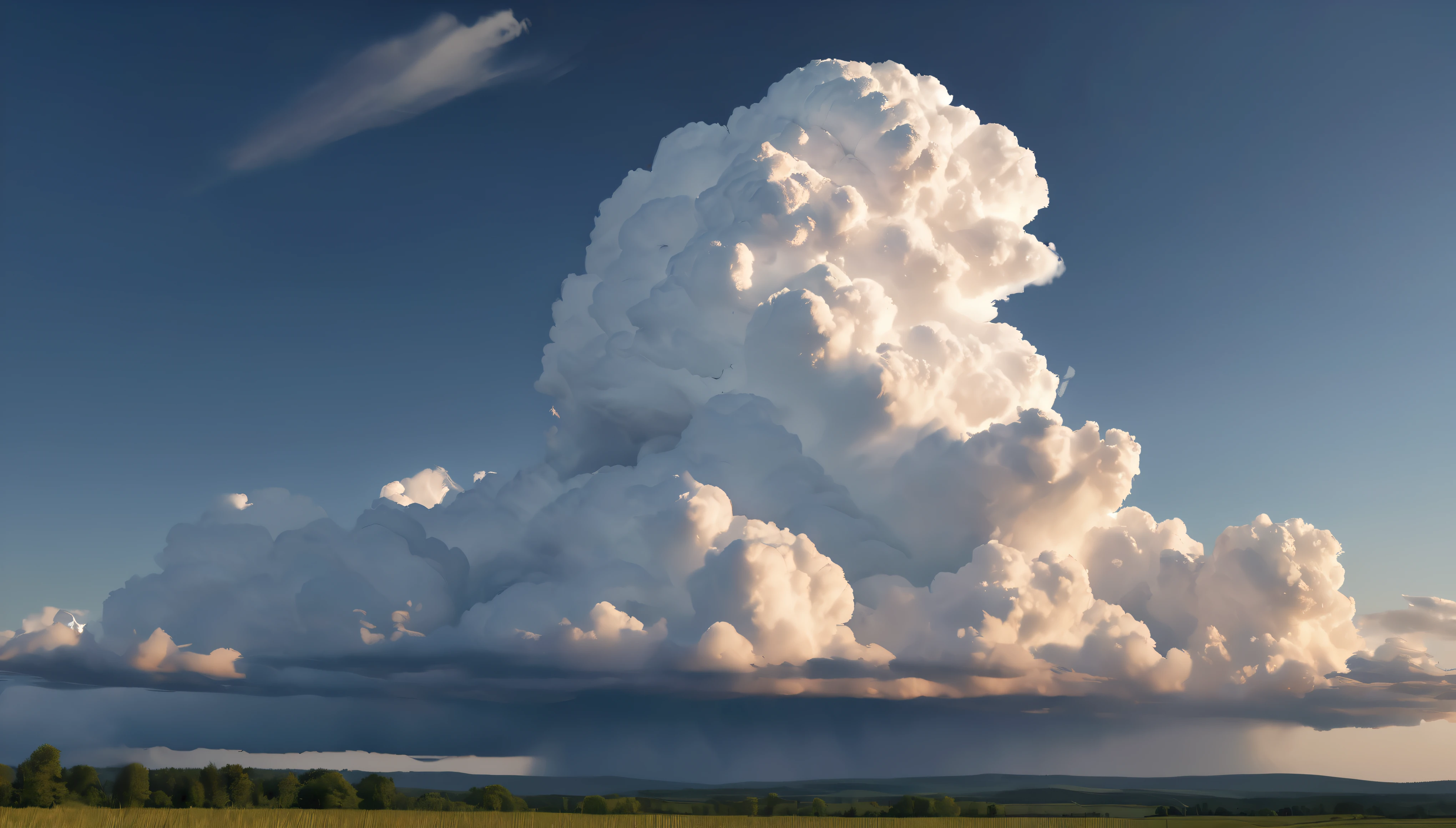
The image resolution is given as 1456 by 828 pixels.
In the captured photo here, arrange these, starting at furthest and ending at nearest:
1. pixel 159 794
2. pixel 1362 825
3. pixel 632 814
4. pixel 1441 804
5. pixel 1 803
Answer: pixel 159 794
pixel 1 803
pixel 1441 804
pixel 632 814
pixel 1362 825

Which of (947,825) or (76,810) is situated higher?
(76,810)

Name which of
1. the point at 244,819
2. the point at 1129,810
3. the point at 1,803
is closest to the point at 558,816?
the point at 244,819

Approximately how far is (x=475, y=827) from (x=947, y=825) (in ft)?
175

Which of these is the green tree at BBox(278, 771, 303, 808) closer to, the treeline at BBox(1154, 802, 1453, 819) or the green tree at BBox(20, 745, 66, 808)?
the green tree at BBox(20, 745, 66, 808)

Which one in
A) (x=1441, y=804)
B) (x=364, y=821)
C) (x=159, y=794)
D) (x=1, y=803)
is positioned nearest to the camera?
(x=364, y=821)

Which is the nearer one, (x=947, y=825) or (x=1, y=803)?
(x=947, y=825)

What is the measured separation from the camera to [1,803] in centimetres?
13625

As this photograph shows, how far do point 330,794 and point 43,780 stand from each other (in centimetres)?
5325

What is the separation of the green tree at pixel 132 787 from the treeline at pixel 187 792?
14 cm

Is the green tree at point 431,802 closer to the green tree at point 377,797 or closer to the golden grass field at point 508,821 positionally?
the green tree at point 377,797

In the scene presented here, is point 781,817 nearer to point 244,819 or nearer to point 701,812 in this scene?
point 701,812

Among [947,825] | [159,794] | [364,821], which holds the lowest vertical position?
[159,794]

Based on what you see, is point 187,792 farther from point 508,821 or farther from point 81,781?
point 508,821

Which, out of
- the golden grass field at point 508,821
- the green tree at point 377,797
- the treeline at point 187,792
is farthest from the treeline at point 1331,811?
the green tree at point 377,797
